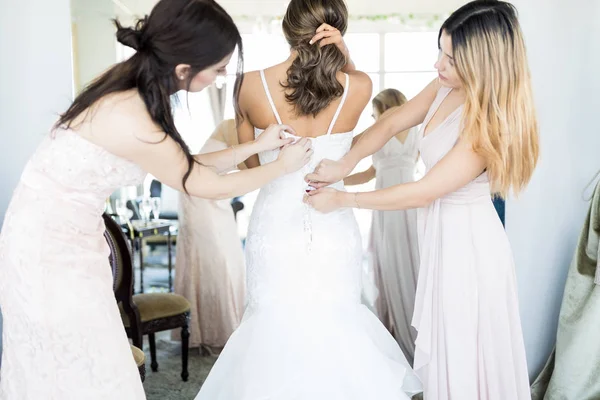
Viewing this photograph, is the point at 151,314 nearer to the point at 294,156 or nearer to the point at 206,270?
the point at 206,270

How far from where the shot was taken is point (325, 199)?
228 centimetres

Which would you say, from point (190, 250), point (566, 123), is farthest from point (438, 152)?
point (190, 250)

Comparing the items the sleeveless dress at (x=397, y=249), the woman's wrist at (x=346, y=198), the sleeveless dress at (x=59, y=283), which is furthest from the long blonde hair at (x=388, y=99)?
the sleeveless dress at (x=59, y=283)

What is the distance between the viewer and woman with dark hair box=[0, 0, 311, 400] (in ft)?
5.28

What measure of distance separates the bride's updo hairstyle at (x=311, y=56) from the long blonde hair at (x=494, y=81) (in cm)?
42

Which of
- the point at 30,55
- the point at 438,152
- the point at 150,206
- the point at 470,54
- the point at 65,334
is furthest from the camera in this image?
the point at 150,206

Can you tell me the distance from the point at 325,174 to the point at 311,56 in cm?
40

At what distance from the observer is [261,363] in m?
2.24

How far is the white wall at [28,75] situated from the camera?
8.80ft

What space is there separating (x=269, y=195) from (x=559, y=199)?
1505mm

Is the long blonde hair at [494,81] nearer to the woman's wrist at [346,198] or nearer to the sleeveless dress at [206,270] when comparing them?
the woman's wrist at [346,198]

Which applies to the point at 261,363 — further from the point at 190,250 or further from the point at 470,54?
the point at 190,250

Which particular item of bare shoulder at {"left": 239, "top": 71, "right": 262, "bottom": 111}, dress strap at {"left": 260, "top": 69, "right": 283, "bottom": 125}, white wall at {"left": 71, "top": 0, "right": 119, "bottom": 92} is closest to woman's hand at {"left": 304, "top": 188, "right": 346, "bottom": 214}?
dress strap at {"left": 260, "top": 69, "right": 283, "bottom": 125}

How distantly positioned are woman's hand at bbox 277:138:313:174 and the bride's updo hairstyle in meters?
0.19
